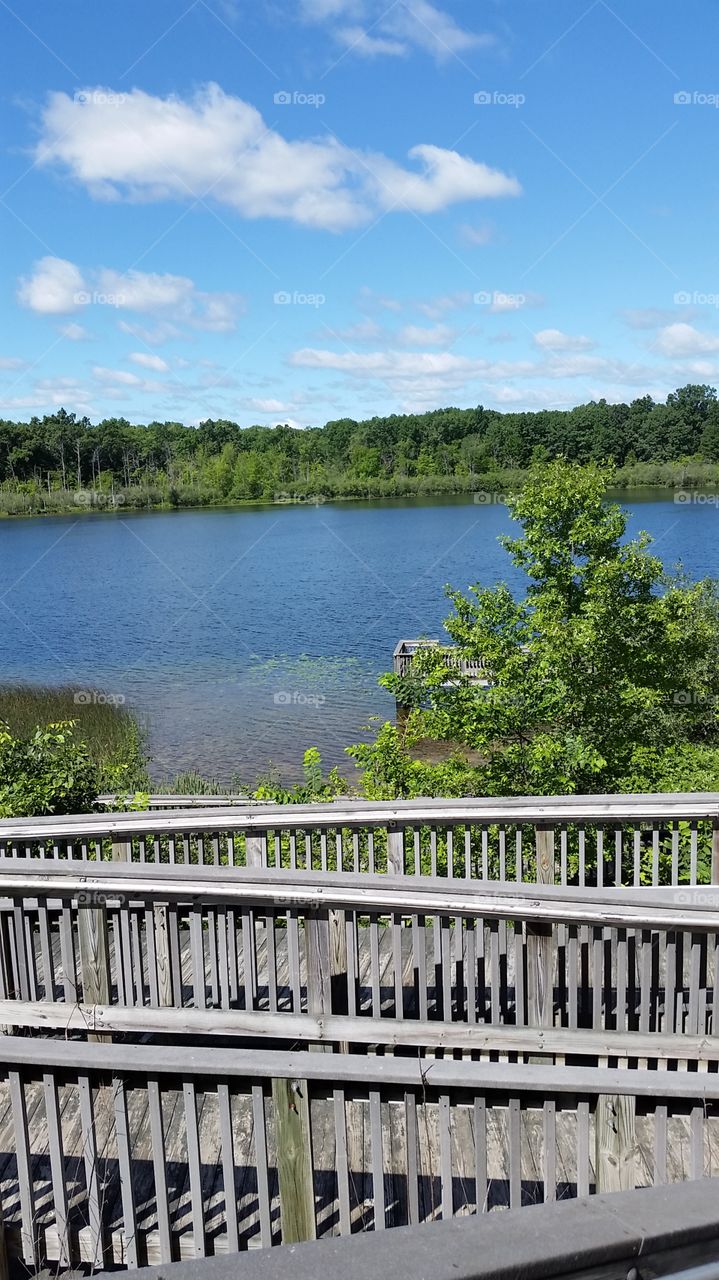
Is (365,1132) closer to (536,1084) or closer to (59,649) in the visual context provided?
(536,1084)

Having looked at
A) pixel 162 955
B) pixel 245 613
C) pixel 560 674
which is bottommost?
pixel 245 613

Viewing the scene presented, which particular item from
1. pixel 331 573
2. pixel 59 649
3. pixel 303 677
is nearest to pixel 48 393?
pixel 331 573

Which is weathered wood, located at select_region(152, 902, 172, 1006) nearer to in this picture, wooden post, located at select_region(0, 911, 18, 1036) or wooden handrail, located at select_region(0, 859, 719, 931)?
wooden handrail, located at select_region(0, 859, 719, 931)

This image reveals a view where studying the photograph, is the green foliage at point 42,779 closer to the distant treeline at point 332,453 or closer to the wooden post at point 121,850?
the wooden post at point 121,850

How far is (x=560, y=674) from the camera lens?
437 inches

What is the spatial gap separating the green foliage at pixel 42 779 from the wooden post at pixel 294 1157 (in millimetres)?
6351

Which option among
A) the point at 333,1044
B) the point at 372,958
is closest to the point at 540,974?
the point at 372,958

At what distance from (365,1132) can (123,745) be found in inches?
781

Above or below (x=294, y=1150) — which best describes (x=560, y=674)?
below

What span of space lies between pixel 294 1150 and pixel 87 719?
938 inches

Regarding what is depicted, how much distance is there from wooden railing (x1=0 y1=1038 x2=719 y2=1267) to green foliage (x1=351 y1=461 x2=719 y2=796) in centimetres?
665

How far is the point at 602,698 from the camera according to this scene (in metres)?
11.2

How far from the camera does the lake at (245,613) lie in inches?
1033

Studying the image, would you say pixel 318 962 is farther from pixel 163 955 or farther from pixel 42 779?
pixel 42 779
